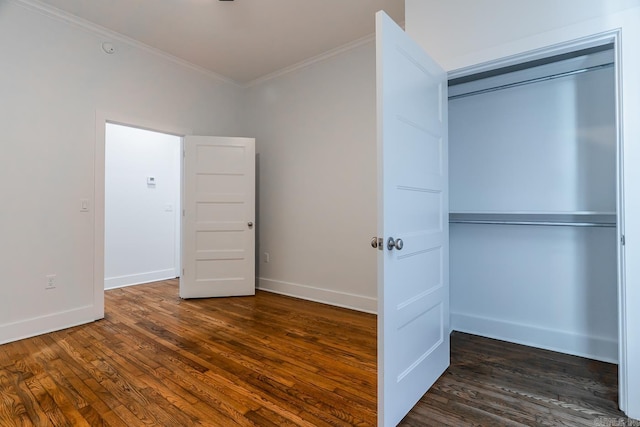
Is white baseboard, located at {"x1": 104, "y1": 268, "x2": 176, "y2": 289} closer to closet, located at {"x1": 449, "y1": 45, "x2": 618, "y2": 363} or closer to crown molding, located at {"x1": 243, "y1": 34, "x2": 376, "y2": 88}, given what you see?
crown molding, located at {"x1": 243, "y1": 34, "x2": 376, "y2": 88}

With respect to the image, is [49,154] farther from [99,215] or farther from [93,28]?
[93,28]

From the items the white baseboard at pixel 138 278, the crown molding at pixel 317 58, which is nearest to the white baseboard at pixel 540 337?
the crown molding at pixel 317 58

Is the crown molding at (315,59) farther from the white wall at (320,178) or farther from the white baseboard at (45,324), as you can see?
the white baseboard at (45,324)

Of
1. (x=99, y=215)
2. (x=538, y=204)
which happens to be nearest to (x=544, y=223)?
(x=538, y=204)

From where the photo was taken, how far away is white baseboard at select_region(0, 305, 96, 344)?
2.69 m

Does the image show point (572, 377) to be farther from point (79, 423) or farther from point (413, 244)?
point (79, 423)

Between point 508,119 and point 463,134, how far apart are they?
0.36 m

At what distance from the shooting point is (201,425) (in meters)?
1.62

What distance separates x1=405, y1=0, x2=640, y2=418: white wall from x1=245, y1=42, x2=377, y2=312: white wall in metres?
1.22

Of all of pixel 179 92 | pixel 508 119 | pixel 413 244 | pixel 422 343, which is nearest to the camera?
pixel 413 244

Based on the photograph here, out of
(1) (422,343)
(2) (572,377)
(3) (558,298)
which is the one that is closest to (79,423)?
(1) (422,343)

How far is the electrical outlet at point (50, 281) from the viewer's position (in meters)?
2.92

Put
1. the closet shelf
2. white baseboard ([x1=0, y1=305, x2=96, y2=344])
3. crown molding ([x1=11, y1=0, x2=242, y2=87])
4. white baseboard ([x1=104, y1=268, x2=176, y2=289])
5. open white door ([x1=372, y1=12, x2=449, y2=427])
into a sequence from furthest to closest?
white baseboard ([x1=104, y1=268, x2=176, y2=289]) → crown molding ([x1=11, y1=0, x2=242, y2=87]) → white baseboard ([x1=0, y1=305, x2=96, y2=344]) → the closet shelf → open white door ([x1=372, y1=12, x2=449, y2=427])

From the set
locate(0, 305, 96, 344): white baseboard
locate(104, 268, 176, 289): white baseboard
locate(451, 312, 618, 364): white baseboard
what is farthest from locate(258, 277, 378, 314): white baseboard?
locate(0, 305, 96, 344): white baseboard
